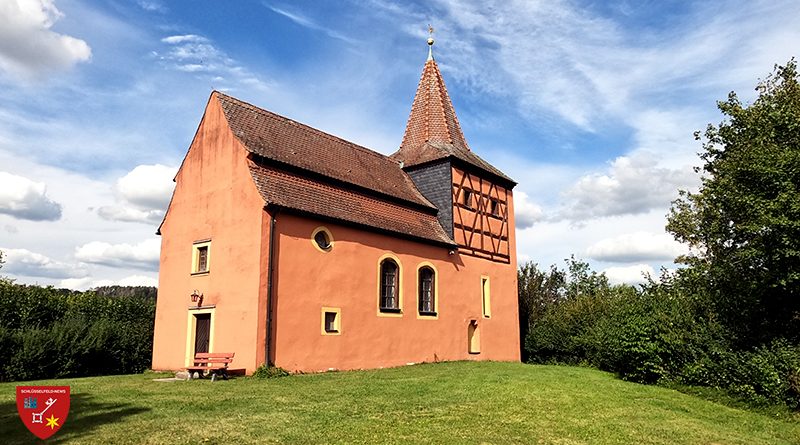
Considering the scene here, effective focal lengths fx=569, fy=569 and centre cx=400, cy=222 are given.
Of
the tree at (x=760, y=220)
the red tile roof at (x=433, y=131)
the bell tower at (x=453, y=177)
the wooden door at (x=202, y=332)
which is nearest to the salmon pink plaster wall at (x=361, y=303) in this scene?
the bell tower at (x=453, y=177)

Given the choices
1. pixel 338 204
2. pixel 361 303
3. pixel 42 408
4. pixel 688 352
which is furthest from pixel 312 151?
pixel 42 408

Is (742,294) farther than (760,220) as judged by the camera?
Yes

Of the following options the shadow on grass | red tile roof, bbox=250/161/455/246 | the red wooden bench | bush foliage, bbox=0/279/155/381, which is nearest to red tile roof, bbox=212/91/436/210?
red tile roof, bbox=250/161/455/246

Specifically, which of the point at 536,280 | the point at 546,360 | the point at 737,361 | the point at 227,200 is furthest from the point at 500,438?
the point at 536,280

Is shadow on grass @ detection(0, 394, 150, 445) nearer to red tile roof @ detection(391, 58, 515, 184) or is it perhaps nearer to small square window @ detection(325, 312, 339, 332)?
small square window @ detection(325, 312, 339, 332)

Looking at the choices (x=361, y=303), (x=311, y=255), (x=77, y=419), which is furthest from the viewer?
(x=361, y=303)

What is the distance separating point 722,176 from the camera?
52.1ft

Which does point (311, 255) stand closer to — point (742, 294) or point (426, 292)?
point (426, 292)

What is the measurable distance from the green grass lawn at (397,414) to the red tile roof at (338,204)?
17.7ft

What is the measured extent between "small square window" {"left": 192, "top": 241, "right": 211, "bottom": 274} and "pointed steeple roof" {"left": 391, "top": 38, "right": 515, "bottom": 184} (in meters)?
10.5

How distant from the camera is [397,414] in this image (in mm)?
9594

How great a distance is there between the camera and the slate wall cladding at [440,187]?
930 inches

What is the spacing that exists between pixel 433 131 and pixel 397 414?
19.3m

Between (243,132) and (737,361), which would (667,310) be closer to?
(737,361)
